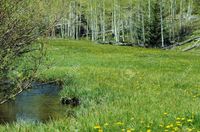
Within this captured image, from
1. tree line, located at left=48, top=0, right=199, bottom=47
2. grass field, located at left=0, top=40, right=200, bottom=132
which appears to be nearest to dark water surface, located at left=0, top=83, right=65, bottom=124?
grass field, located at left=0, top=40, right=200, bottom=132

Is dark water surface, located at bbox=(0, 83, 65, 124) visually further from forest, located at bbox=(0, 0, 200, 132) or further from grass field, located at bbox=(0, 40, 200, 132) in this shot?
grass field, located at bbox=(0, 40, 200, 132)

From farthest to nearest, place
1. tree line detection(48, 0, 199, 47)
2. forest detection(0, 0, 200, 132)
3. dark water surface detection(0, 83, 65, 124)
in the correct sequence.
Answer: tree line detection(48, 0, 199, 47) → dark water surface detection(0, 83, 65, 124) → forest detection(0, 0, 200, 132)

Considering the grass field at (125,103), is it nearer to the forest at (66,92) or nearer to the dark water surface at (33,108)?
the forest at (66,92)

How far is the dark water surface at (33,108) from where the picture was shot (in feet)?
56.6

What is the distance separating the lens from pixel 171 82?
22.1 metres

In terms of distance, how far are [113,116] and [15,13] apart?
3710mm

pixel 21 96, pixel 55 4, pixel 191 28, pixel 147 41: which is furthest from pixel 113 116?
pixel 191 28

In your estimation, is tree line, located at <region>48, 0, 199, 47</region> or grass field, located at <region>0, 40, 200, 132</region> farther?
tree line, located at <region>48, 0, 199, 47</region>

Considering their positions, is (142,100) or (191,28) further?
(191,28)

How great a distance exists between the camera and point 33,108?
19.2 meters

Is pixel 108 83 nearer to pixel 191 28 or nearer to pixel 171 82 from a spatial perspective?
pixel 171 82

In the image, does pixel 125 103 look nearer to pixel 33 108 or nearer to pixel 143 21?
pixel 33 108

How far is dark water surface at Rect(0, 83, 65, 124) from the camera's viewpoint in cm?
1725

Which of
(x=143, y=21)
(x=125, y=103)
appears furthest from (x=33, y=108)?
(x=143, y=21)
